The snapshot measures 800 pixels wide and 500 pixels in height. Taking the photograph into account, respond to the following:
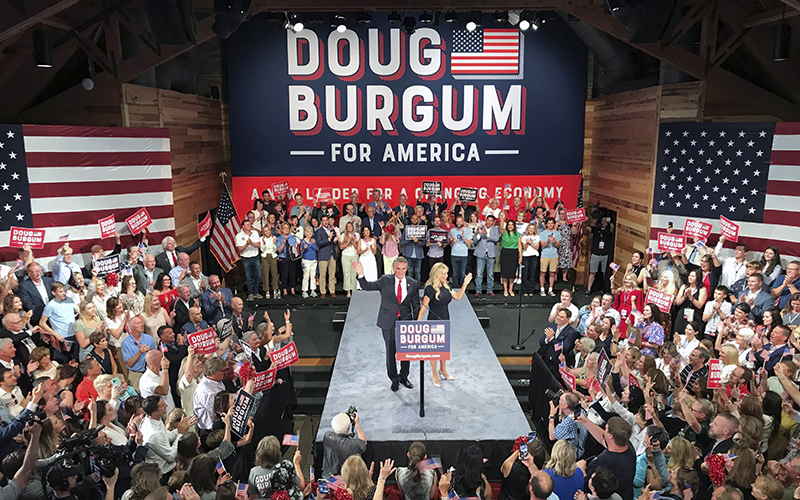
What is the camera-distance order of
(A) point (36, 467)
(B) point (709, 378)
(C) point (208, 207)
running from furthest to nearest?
(C) point (208, 207), (B) point (709, 378), (A) point (36, 467)

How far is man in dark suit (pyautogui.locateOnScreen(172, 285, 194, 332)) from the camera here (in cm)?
777

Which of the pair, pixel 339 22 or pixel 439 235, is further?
pixel 339 22

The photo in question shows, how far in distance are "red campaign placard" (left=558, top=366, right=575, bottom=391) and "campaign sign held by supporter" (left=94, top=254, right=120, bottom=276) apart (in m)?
5.98

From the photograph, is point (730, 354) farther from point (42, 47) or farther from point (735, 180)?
point (42, 47)

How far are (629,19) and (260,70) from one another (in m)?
8.93

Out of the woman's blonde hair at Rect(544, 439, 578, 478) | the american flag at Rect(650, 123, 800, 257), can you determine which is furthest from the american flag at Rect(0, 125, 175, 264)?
the american flag at Rect(650, 123, 800, 257)

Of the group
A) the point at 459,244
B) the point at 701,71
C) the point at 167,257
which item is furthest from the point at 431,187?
the point at 167,257

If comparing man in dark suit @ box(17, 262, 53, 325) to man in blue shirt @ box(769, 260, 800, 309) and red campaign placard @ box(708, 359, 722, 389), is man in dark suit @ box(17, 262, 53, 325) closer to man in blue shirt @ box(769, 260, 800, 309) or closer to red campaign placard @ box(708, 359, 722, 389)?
red campaign placard @ box(708, 359, 722, 389)

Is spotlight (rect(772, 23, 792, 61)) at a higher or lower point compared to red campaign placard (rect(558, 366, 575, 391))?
higher

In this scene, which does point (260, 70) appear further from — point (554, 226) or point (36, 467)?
point (36, 467)

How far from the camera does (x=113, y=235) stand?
9.77 metres

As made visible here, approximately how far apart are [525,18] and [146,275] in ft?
26.6

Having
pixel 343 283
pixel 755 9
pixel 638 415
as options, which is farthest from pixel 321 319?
pixel 755 9

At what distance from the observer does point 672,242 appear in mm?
9391
